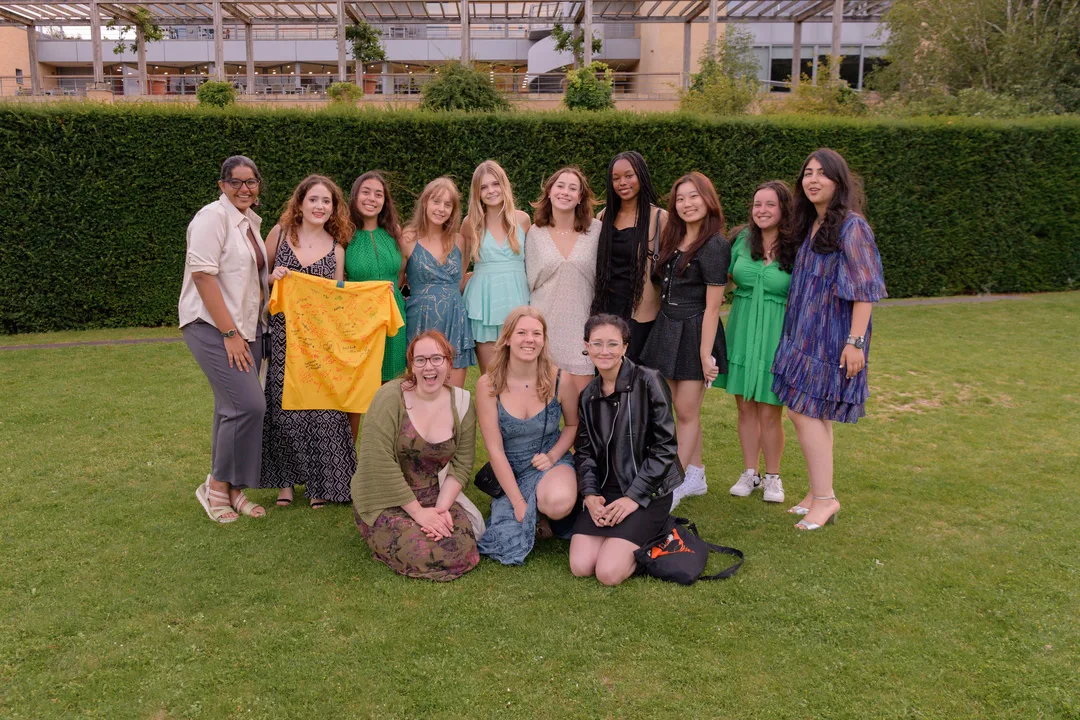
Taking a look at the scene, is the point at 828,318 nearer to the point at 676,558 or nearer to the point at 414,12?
the point at 676,558

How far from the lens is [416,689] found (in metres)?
3.08

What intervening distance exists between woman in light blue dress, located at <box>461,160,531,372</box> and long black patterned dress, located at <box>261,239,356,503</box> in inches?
36.3

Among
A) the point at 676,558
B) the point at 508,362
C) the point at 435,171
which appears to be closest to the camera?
the point at 676,558

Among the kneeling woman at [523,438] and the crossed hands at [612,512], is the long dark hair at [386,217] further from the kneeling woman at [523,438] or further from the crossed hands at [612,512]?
the crossed hands at [612,512]

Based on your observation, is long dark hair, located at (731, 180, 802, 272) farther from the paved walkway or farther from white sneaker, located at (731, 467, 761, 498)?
the paved walkway

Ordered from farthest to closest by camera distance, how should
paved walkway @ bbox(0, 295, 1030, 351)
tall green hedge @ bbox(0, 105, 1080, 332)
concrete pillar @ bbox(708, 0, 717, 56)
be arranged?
concrete pillar @ bbox(708, 0, 717, 56)
tall green hedge @ bbox(0, 105, 1080, 332)
paved walkway @ bbox(0, 295, 1030, 351)

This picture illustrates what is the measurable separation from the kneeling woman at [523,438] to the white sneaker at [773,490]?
147cm

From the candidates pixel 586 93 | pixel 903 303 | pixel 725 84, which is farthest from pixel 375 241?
pixel 725 84

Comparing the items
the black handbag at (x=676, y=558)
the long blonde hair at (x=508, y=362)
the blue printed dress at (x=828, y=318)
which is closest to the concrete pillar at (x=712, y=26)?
the blue printed dress at (x=828, y=318)

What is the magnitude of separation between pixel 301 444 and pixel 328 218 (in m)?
1.42

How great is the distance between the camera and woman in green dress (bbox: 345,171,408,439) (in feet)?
16.0

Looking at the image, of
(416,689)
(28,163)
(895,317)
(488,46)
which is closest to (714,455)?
(416,689)

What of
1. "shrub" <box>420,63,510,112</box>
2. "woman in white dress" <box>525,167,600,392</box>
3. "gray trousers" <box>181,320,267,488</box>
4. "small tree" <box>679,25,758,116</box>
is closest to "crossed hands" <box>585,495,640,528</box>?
"woman in white dress" <box>525,167,600,392</box>

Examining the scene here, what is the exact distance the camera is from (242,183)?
4.60 m
